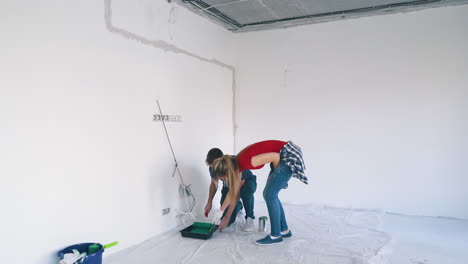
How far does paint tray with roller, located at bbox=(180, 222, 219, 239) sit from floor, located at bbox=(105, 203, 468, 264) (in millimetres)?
52

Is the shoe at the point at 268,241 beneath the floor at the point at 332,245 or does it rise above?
above

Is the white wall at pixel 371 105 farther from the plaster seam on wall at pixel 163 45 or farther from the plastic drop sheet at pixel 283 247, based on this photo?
the plastic drop sheet at pixel 283 247

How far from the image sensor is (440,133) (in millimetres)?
4141

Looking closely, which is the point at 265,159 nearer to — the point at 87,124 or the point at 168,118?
the point at 168,118

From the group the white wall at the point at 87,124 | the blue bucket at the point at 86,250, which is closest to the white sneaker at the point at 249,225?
the white wall at the point at 87,124

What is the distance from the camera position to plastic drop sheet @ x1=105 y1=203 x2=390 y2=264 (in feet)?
9.41

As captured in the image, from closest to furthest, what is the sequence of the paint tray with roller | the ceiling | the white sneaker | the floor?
the floor
the paint tray with roller
the white sneaker
the ceiling

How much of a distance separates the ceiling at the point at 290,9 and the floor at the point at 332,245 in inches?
98.3

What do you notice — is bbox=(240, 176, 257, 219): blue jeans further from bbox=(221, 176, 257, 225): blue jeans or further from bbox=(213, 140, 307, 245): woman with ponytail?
bbox=(213, 140, 307, 245): woman with ponytail

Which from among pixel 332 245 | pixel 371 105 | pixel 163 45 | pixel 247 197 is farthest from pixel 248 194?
pixel 371 105

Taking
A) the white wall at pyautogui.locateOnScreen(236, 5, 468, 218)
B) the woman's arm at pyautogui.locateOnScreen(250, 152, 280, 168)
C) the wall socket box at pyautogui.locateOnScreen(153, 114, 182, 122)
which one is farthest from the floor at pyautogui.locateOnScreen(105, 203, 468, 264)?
the wall socket box at pyautogui.locateOnScreen(153, 114, 182, 122)

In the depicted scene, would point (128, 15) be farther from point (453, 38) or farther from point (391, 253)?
point (453, 38)

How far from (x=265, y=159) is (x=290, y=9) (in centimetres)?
218

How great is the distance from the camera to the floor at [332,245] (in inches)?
113
